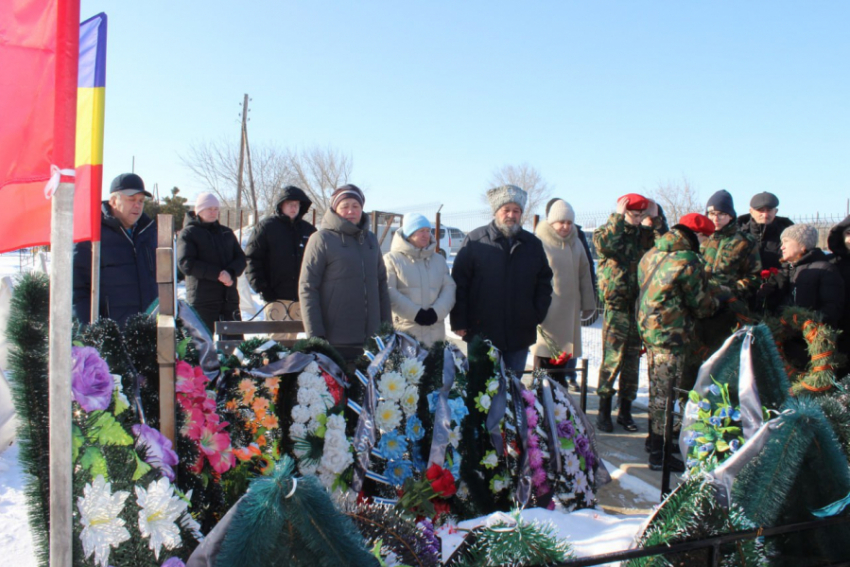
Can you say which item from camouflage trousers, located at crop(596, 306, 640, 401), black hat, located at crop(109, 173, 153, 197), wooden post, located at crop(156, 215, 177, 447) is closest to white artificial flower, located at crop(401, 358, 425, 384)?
wooden post, located at crop(156, 215, 177, 447)

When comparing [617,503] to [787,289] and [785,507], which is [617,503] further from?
[787,289]

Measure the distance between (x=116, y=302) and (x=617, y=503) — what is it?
3.31 metres

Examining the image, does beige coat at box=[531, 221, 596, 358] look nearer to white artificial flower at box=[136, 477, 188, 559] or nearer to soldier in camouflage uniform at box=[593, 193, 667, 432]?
soldier in camouflage uniform at box=[593, 193, 667, 432]

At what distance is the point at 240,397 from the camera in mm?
2367

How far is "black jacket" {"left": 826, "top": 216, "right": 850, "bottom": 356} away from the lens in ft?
14.0

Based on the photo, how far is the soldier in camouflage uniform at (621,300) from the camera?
4852 mm

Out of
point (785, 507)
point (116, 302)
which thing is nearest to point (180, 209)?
point (116, 302)

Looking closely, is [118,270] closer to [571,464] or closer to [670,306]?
[571,464]

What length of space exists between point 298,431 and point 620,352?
312 centimetres

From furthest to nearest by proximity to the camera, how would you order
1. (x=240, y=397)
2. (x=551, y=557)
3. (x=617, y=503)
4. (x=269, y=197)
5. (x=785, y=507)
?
(x=269, y=197) < (x=617, y=503) < (x=240, y=397) < (x=785, y=507) < (x=551, y=557)

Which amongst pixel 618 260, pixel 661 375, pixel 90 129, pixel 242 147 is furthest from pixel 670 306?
pixel 242 147

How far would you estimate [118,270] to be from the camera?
3904 millimetres

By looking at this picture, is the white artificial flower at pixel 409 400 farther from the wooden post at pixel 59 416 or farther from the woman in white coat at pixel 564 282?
the woman in white coat at pixel 564 282

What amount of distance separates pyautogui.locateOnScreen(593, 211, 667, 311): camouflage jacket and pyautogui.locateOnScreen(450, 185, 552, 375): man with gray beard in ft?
1.84
